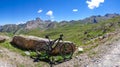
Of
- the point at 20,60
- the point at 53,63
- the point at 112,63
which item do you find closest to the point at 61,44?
the point at 53,63

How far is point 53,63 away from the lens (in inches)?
837

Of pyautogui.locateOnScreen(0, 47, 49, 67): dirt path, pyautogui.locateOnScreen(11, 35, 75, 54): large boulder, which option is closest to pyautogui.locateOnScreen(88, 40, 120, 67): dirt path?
pyautogui.locateOnScreen(0, 47, 49, 67): dirt path

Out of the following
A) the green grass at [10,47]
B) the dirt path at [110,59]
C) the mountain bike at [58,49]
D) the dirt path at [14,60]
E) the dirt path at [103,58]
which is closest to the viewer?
the dirt path at [110,59]

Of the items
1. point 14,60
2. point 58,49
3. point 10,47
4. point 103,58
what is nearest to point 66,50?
point 58,49

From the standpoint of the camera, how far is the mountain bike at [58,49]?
21875 mm

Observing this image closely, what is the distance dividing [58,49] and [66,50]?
2.68 feet

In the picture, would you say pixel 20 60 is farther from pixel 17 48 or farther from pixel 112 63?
pixel 112 63

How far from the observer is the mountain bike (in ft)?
71.8

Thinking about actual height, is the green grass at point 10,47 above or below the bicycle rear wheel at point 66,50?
above

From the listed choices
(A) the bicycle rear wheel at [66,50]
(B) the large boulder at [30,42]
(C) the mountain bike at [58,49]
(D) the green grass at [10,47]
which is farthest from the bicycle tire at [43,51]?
(D) the green grass at [10,47]

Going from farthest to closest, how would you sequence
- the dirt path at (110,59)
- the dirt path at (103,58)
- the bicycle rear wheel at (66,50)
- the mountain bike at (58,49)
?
the bicycle rear wheel at (66,50)
the mountain bike at (58,49)
the dirt path at (103,58)
the dirt path at (110,59)

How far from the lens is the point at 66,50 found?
23562 mm

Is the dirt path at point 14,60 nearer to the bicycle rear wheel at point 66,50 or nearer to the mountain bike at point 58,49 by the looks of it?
the mountain bike at point 58,49

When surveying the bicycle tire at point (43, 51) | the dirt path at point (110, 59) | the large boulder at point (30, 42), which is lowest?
the dirt path at point (110, 59)
